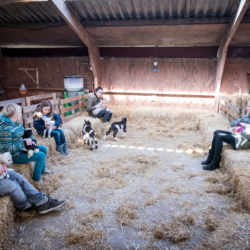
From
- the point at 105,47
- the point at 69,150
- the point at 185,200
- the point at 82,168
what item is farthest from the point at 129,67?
the point at 185,200

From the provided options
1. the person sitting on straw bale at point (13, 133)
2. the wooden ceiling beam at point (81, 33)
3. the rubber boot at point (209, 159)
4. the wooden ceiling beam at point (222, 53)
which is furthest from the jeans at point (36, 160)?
the wooden ceiling beam at point (222, 53)

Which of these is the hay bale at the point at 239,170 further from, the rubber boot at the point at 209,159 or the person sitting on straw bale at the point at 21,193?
the person sitting on straw bale at the point at 21,193

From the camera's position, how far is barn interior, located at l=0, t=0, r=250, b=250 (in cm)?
266

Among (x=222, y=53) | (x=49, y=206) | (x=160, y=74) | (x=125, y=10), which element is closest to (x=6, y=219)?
(x=49, y=206)

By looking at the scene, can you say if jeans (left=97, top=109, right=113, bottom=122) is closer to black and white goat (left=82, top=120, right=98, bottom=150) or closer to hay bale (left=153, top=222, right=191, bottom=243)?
black and white goat (left=82, top=120, right=98, bottom=150)

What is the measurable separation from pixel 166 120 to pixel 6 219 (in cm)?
631

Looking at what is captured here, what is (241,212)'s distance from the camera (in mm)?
2924

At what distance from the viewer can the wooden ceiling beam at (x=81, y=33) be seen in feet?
20.1

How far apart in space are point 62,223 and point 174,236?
1.29m

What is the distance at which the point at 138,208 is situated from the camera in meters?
3.11

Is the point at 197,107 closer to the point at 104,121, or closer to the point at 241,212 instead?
the point at 104,121

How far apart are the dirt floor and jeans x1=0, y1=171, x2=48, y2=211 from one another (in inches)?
6.3

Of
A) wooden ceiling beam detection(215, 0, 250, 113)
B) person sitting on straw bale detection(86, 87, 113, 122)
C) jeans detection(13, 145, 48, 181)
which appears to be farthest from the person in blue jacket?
wooden ceiling beam detection(215, 0, 250, 113)

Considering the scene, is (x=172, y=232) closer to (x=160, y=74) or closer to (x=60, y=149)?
(x=60, y=149)
